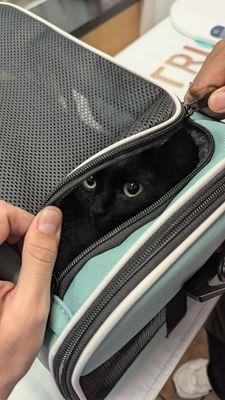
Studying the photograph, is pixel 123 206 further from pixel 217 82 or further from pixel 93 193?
pixel 217 82

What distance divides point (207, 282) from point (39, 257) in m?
0.20

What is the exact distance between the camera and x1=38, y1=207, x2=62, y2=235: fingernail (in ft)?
1.12

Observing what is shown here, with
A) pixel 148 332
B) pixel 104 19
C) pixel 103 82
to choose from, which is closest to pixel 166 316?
pixel 148 332

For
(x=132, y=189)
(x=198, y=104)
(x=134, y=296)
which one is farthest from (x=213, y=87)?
(x=134, y=296)

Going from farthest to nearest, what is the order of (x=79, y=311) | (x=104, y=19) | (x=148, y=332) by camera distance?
(x=104, y=19)
(x=148, y=332)
(x=79, y=311)

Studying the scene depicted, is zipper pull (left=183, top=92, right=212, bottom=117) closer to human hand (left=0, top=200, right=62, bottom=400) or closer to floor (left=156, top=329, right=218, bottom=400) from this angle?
human hand (left=0, top=200, right=62, bottom=400)

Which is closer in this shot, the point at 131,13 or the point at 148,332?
the point at 148,332

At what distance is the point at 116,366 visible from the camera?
442 millimetres

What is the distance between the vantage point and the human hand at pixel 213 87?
0.44m

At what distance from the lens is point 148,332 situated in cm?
46

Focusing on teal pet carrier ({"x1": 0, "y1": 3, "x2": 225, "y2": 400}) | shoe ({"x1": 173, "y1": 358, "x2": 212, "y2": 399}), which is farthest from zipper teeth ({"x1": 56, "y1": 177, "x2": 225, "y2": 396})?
shoe ({"x1": 173, "y1": 358, "x2": 212, "y2": 399})

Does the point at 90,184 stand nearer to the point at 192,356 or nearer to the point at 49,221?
the point at 49,221

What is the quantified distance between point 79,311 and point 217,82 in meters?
0.31

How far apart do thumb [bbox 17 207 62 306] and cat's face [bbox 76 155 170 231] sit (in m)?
0.06
